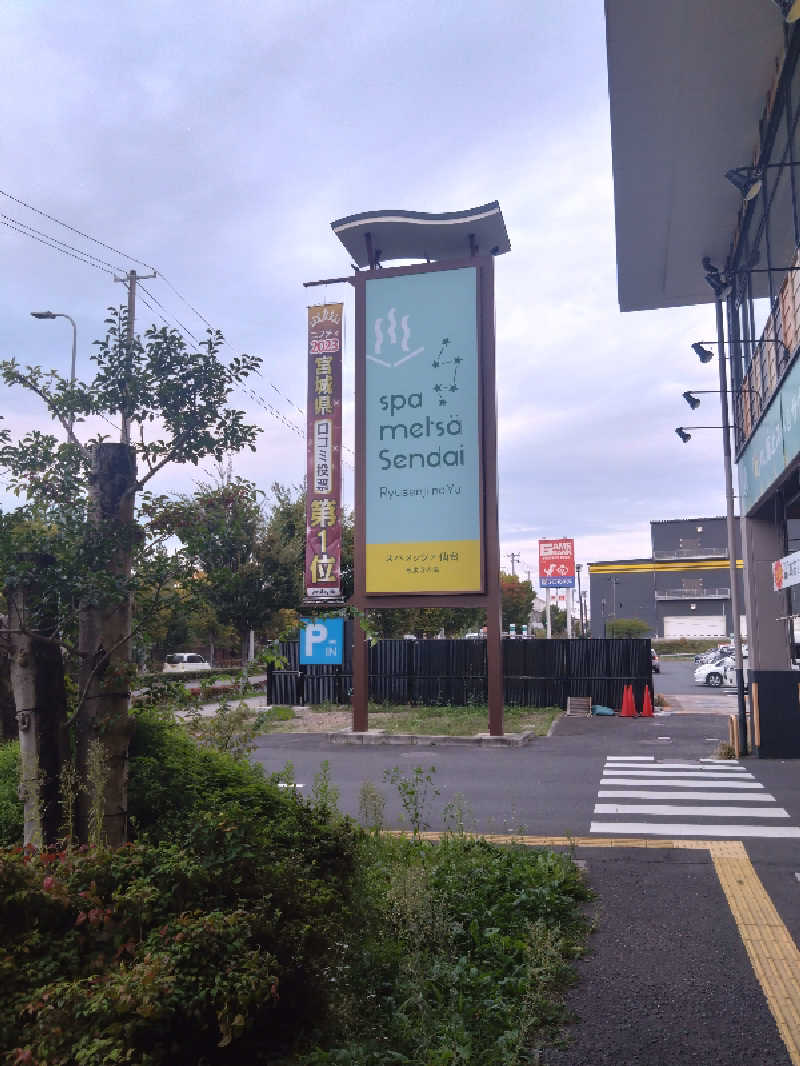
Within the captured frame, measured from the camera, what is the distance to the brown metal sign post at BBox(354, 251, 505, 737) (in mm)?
18750


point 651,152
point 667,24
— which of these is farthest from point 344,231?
point 667,24

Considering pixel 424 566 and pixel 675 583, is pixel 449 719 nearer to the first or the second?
pixel 424 566

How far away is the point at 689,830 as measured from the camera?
9797 millimetres

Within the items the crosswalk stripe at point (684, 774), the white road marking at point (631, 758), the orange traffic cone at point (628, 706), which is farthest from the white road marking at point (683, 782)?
the orange traffic cone at point (628, 706)

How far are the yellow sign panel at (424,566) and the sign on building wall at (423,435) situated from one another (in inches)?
0.9

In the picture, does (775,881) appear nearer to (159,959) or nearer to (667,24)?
(159,959)

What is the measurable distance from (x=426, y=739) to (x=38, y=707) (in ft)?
46.0

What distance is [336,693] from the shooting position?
26.5m

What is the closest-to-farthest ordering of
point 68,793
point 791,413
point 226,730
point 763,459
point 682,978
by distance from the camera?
point 68,793, point 682,978, point 226,730, point 791,413, point 763,459

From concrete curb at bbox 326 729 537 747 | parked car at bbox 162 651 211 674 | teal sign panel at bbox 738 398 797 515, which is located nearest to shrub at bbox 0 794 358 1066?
teal sign panel at bbox 738 398 797 515

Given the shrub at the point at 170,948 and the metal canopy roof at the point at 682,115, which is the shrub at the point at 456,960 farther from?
the metal canopy roof at the point at 682,115

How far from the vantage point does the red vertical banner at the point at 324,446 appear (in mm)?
22016

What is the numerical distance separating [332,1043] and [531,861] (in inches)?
162

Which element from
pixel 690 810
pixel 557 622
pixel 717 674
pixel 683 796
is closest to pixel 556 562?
pixel 717 674
